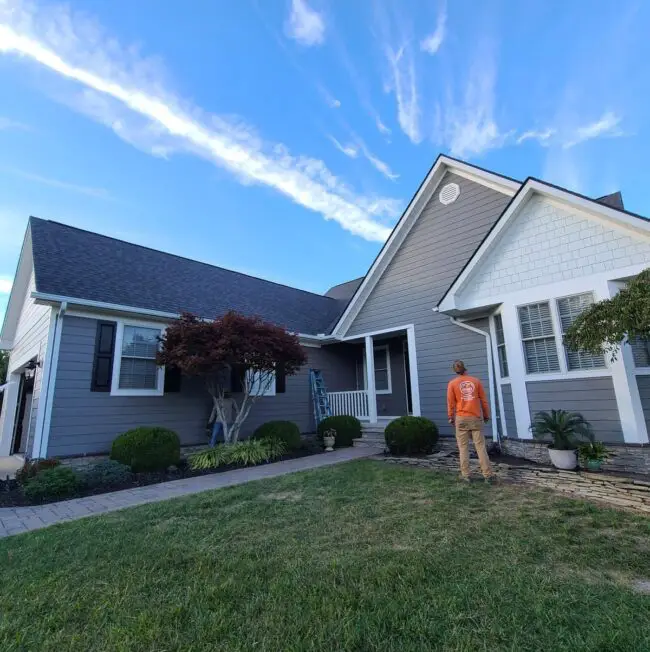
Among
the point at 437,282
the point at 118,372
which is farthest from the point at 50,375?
the point at 437,282

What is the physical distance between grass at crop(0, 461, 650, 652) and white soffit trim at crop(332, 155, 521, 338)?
7.53 meters

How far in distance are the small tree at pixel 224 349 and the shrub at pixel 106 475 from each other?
2.15 meters

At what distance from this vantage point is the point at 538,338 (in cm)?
731

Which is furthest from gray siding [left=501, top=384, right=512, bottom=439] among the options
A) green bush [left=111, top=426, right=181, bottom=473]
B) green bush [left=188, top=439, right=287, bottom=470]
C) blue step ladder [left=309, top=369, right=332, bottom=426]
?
green bush [left=111, top=426, right=181, bottom=473]

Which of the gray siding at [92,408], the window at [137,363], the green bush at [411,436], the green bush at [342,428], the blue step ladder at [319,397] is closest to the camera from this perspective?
the gray siding at [92,408]

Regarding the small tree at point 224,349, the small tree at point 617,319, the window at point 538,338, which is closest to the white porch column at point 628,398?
the window at point 538,338

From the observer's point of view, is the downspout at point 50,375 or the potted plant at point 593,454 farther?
the downspout at point 50,375

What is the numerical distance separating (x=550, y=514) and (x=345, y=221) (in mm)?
16634

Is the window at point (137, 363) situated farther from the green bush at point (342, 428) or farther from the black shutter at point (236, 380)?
the green bush at point (342, 428)

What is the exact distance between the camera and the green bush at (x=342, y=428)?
34.2ft

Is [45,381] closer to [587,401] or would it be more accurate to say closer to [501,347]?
[501,347]

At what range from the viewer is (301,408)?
12.0 m

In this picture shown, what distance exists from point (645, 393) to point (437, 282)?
16.8ft

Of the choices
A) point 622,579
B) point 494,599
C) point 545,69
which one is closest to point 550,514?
point 622,579
